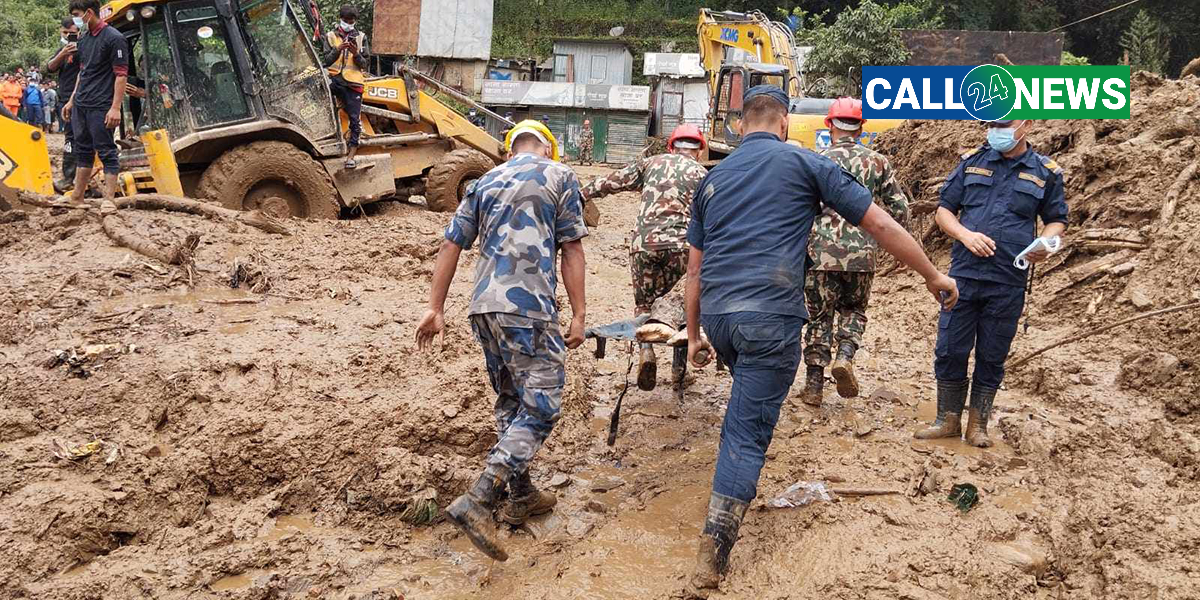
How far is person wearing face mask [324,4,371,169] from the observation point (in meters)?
9.86

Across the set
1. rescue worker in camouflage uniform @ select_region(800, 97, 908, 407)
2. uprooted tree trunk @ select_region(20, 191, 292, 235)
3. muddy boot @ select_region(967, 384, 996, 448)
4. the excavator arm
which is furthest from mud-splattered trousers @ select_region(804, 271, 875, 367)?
the excavator arm

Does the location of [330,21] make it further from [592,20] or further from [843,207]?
[843,207]

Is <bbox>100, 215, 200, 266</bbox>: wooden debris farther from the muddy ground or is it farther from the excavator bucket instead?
the excavator bucket

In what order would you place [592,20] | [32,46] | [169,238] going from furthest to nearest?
1. [592,20]
2. [32,46]
3. [169,238]

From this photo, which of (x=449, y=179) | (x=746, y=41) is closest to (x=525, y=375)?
(x=449, y=179)

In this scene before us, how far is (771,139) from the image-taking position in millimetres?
3451

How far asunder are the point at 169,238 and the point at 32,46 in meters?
26.4

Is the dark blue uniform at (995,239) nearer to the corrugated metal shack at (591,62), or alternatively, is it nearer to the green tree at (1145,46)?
the green tree at (1145,46)

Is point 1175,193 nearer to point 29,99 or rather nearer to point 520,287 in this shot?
point 520,287

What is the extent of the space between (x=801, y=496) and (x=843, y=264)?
160cm

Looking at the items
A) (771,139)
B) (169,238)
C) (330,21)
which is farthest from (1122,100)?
(330,21)

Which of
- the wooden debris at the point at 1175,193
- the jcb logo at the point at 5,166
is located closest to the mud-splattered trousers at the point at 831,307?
the wooden debris at the point at 1175,193

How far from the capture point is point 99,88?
780cm

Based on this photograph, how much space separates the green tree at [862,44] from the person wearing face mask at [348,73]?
18.3 metres
